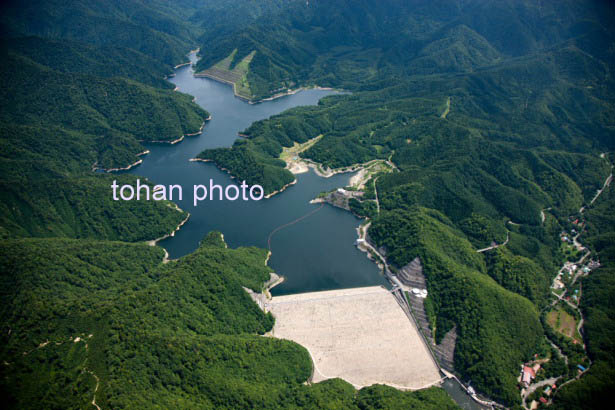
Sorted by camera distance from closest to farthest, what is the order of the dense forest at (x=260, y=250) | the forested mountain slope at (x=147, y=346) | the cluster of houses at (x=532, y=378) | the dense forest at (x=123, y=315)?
1. the forested mountain slope at (x=147, y=346)
2. the dense forest at (x=123, y=315)
3. the dense forest at (x=260, y=250)
4. the cluster of houses at (x=532, y=378)

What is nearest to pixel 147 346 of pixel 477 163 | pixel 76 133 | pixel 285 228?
pixel 285 228

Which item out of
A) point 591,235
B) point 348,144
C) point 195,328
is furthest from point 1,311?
point 591,235

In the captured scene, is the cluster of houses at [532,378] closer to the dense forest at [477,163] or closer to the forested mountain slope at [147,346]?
the dense forest at [477,163]

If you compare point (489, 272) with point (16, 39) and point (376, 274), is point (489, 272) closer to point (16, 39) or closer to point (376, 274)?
point (376, 274)

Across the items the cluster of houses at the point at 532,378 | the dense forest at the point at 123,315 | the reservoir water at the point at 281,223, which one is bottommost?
the cluster of houses at the point at 532,378

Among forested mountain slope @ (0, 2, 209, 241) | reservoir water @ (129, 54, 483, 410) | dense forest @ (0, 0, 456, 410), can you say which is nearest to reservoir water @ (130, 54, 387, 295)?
reservoir water @ (129, 54, 483, 410)

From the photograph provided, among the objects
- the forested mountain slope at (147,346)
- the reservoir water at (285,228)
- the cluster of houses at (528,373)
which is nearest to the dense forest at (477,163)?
the cluster of houses at (528,373)

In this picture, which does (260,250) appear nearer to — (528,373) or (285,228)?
(285,228)
